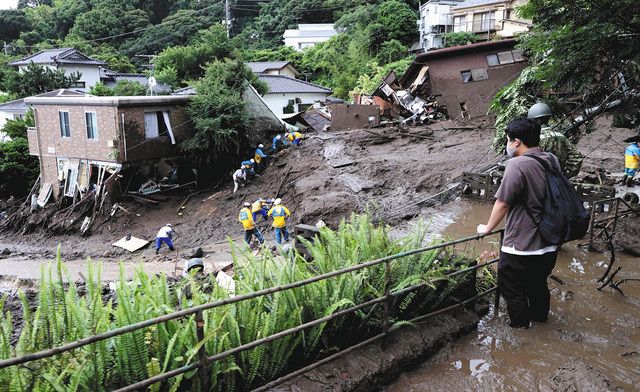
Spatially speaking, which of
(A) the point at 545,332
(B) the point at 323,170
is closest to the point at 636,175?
(A) the point at 545,332

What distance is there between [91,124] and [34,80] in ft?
50.0

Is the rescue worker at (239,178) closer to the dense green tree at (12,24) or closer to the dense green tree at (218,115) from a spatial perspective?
the dense green tree at (218,115)

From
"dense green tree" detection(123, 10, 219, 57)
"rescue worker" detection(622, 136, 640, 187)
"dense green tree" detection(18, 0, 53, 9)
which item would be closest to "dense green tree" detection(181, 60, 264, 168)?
"rescue worker" detection(622, 136, 640, 187)

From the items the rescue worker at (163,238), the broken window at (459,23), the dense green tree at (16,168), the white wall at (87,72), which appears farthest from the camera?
the broken window at (459,23)

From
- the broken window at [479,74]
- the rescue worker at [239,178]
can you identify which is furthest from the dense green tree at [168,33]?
the broken window at [479,74]

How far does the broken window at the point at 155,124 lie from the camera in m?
Result: 21.2

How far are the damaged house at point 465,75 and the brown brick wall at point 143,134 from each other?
44.4ft

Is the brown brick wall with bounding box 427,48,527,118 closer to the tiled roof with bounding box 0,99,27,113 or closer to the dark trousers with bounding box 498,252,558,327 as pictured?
the dark trousers with bounding box 498,252,558,327

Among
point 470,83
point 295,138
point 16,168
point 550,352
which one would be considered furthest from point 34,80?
point 550,352

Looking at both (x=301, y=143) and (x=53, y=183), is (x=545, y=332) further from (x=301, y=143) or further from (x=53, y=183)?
(x=53, y=183)

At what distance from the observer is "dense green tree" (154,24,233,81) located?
116ft

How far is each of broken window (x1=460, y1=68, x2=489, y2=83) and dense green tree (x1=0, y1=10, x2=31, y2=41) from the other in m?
56.0

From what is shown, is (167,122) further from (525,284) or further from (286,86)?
(525,284)

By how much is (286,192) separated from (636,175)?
1235cm
